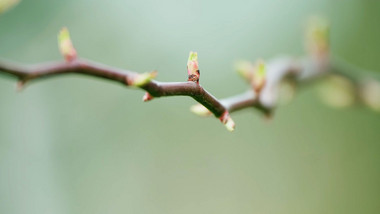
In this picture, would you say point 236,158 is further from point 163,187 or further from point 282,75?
point 282,75

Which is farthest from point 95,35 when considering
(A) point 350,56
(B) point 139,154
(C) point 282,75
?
(C) point 282,75

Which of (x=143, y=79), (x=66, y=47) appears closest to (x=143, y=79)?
(x=143, y=79)

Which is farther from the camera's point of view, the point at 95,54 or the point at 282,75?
the point at 95,54

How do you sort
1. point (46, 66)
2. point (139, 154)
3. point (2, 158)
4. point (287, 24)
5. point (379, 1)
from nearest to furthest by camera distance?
point (46, 66)
point (2, 158)
point (379, 1)
point (139, 154)
point (287, 24)

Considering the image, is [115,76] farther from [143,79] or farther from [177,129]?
[177,129]

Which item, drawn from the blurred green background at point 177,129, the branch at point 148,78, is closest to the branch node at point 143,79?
the branch at point 148,78

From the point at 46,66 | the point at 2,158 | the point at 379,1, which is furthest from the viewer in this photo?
the point at 379,1

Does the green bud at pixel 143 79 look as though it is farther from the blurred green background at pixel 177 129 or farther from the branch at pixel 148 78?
the blurred green background at pixel 177 129

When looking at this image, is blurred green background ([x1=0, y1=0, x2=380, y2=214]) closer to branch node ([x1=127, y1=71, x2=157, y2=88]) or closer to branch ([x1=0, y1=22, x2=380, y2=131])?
branch ([x1=0, y1=22, x2=380, y2=131])
